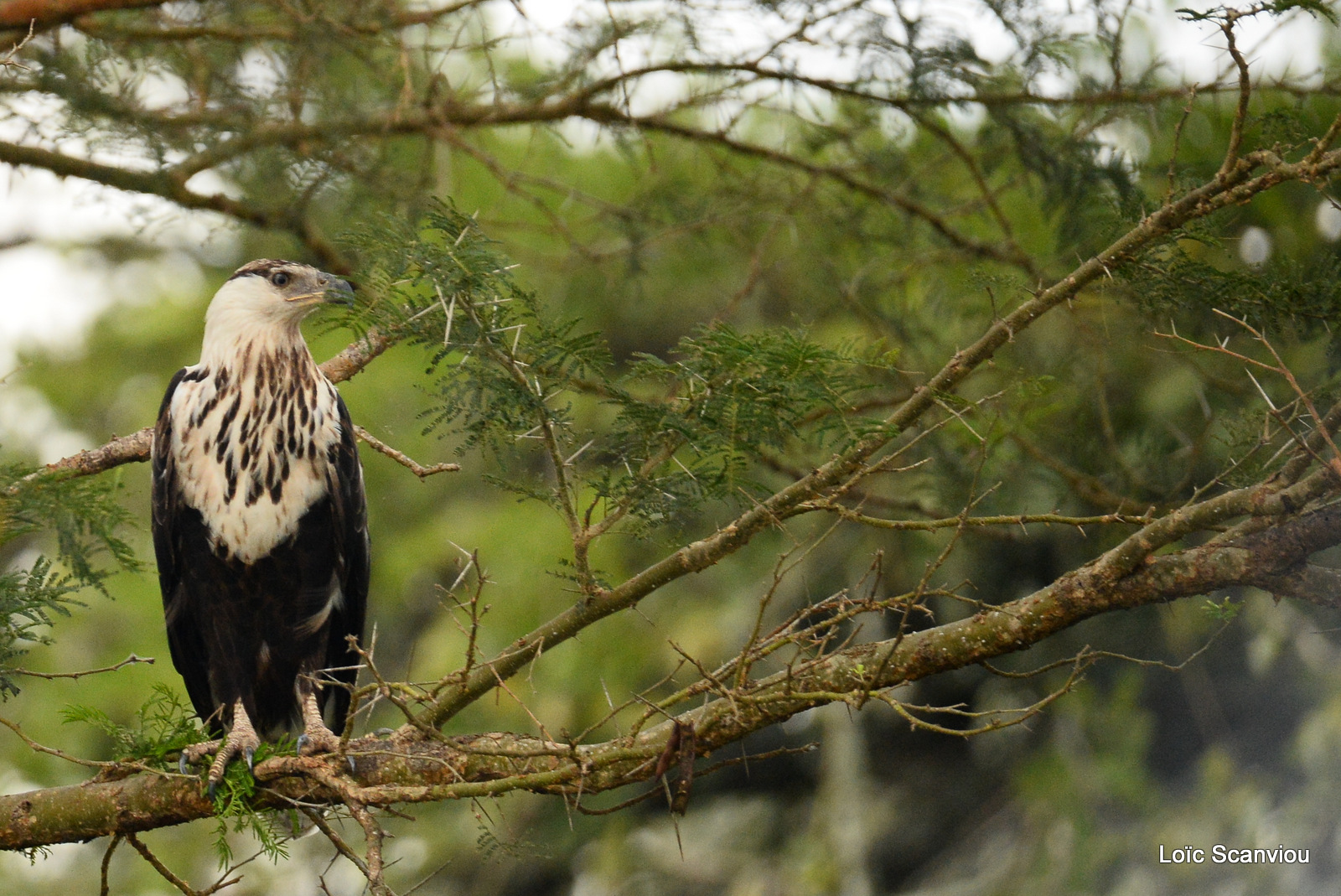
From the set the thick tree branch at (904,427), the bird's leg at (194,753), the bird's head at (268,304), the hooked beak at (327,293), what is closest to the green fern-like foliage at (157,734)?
the bird's leg at (194,753)

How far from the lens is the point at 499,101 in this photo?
431 centimetres

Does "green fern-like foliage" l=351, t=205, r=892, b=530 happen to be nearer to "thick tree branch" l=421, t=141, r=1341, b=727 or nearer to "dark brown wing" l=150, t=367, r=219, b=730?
"thick tree branch" l=421, t=141, r=1341, b=727

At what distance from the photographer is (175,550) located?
3.54 meters

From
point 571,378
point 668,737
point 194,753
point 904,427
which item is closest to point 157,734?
point 194,753

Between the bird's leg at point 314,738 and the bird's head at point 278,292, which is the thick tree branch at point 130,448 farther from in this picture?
the bird's leg at point 314,738

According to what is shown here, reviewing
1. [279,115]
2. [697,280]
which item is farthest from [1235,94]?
[697,280]

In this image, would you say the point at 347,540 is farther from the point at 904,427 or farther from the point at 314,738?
the point at 904,427

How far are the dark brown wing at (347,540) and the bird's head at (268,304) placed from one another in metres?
0.27

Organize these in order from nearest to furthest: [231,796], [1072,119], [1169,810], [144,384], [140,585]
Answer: [231,796] < [1072,119] < [1169,810] < [140,585] < [144,384]

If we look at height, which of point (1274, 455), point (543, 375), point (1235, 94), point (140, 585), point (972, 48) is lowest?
point (140, 585)

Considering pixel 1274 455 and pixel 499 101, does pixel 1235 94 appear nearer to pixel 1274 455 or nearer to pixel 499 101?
pixel 1274 455

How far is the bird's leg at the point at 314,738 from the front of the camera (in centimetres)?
310

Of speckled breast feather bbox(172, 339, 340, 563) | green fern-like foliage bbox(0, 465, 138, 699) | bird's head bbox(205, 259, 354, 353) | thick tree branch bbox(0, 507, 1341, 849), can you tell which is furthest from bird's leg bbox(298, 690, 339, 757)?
bird's head bbox(205, 259, 354, 353)

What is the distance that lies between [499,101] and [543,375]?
225 centimetres
